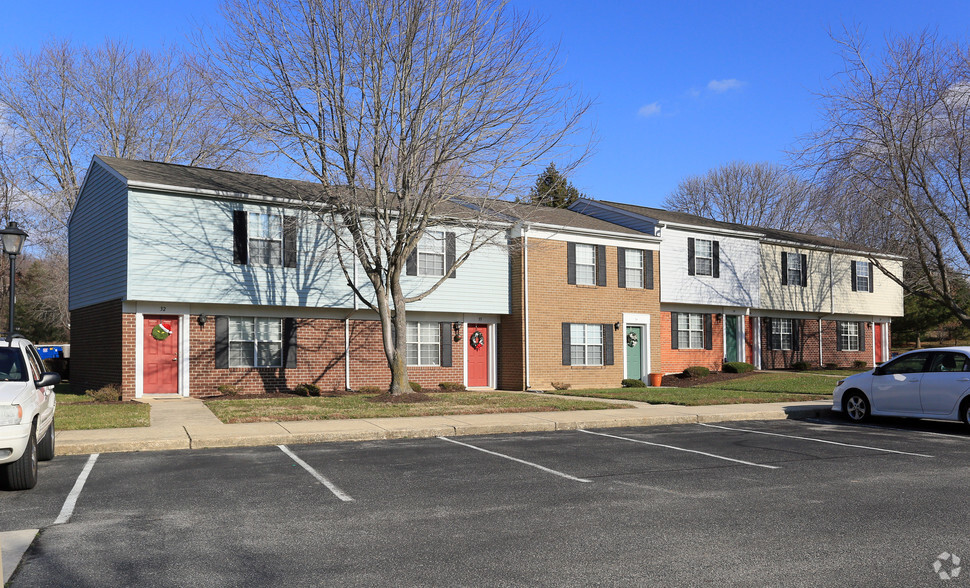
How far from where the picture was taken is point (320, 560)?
5.86m

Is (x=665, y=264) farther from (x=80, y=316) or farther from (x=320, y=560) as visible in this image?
(x=320, y=560)

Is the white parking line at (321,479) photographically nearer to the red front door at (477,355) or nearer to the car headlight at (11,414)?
the car headlight at (11,414)

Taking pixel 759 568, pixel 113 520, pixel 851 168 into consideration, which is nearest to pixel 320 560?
pixel 113 520

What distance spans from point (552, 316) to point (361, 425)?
13119 millimetres

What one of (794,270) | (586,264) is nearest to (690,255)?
(586,264)

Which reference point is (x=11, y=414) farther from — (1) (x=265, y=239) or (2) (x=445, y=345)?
(2) (x=445, y=345)

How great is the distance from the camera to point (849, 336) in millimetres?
37875

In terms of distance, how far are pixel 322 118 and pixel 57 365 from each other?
1853 centimetres

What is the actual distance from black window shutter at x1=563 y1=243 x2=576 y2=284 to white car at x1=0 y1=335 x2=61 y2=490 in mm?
18625

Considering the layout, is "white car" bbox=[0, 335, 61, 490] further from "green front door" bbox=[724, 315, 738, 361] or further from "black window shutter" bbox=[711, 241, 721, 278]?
"green front door" bbox=[724, 315, 738, 361]

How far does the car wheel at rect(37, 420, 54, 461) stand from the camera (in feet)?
33.2

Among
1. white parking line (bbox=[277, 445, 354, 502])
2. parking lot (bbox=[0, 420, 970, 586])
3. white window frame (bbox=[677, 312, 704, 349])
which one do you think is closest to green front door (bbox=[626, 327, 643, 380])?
white window frame (bbox=[677, 312, 704, 349])

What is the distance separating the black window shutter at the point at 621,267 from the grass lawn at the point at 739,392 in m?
4.56

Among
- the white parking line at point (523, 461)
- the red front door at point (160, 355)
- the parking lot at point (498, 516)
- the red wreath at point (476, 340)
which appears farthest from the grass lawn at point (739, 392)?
the red front door at point (160, 355)
